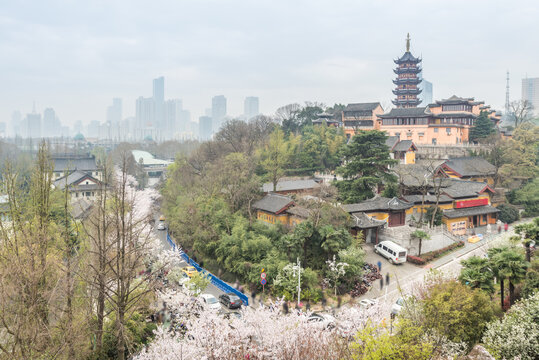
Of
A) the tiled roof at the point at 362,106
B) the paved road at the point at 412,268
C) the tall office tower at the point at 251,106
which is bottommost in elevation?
the paved road at the point at 412,268

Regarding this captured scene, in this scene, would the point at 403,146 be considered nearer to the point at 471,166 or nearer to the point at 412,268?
the point at 471,166

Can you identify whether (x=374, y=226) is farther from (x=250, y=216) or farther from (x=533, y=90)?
(x=533, y=90)

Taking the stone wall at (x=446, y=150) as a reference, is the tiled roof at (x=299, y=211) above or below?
below

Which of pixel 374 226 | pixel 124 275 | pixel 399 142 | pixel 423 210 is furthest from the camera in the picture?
pixel 399 142

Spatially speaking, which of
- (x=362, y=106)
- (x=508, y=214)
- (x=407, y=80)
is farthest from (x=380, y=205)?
(x=407, y=80)

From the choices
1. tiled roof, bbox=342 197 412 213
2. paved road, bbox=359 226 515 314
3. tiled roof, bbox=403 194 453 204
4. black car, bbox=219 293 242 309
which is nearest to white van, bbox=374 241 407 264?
paved road, bbox=359 226 515 314

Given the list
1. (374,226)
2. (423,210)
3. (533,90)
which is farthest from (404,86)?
(533,90)

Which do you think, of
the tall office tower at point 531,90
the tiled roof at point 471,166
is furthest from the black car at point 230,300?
the tall office tower at point 531,90

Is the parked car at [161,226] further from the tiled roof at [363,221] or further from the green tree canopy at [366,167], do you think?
the tiled roof at [363,221]
